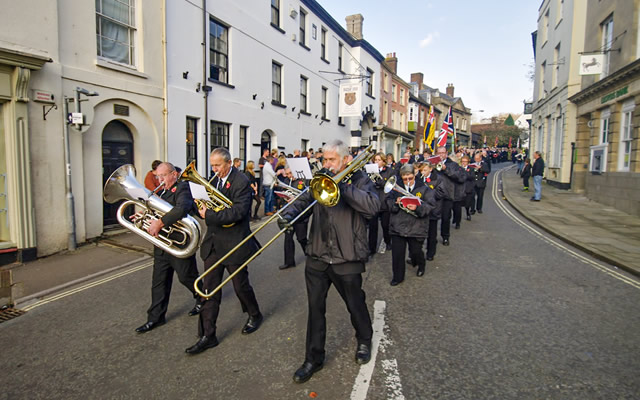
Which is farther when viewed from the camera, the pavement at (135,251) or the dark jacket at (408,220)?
the pavement at (135,251)

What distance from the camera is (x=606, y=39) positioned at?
1579 centimetres

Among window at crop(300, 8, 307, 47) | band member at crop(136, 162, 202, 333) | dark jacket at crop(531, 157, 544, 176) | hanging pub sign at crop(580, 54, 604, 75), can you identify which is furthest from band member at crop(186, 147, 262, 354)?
window at crop(300, 8, 307, 47)

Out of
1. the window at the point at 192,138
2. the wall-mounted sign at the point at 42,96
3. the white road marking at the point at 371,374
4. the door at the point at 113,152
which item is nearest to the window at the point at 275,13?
the window at the point at 192,138

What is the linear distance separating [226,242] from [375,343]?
1908mm

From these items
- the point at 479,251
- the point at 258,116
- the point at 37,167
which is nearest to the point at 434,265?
the point at 479,251

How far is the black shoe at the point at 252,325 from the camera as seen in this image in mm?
4270

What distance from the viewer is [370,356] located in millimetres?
3670

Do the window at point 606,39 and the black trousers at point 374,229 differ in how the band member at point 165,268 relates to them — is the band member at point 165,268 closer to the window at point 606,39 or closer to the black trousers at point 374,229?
the black trousers at point 374,229

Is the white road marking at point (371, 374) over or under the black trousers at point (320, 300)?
under

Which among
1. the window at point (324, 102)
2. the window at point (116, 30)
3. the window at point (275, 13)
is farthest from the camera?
the window at point (324, 102)

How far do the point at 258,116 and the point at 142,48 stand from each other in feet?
20.9

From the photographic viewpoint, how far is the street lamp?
316 inches

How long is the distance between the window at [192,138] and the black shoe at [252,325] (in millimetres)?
9018

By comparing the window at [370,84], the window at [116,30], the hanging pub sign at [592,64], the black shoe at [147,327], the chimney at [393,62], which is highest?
the chimney at [393,62]
